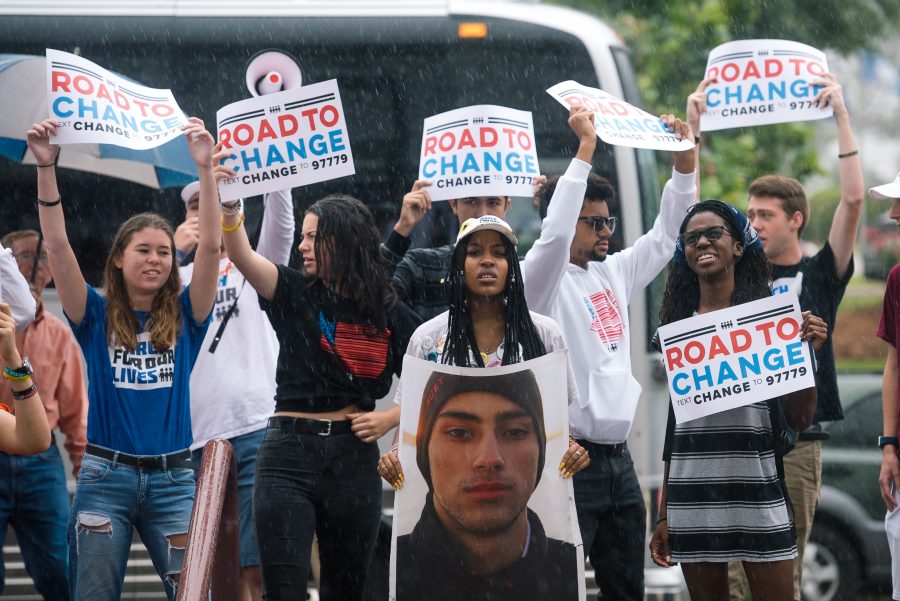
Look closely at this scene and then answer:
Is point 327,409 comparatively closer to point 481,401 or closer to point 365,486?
point 365,486

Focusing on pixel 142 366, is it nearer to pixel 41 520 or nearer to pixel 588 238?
pixel 41 520

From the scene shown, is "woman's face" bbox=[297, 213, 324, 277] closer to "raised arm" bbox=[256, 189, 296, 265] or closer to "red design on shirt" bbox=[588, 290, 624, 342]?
"raised arm" bbox=[256, 189, 296, 265]

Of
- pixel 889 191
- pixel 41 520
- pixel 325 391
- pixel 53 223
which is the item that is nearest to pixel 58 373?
pixel 41 520

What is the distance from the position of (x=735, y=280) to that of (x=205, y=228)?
210 cm

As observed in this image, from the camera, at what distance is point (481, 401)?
4.49m

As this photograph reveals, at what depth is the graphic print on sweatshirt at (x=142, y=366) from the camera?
5.09m

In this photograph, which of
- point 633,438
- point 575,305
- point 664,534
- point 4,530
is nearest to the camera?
point 664,534

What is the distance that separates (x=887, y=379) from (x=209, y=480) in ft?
8.96

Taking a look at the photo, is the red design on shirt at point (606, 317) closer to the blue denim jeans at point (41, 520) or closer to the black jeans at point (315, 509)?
the black jeans at point (315, 509)

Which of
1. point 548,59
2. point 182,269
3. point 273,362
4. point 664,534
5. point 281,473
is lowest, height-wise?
point 664,534

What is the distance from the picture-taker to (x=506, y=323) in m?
4.64

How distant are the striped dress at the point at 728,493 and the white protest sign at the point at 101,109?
2.48 meters

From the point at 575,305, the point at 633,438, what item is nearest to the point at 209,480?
the point at 575,305

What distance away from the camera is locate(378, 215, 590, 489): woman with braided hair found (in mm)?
4609
